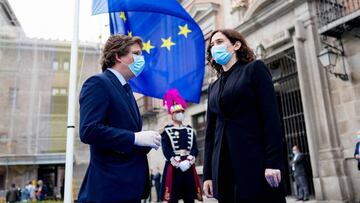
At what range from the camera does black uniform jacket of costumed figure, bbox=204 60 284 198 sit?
2.46m

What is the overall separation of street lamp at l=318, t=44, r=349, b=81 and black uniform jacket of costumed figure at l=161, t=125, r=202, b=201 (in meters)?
4.70

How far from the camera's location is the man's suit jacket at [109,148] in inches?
84.8

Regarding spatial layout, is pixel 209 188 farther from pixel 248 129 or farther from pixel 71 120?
pixel 71 120

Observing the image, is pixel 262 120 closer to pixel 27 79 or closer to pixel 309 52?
pixel 309 52

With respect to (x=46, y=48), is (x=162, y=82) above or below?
below

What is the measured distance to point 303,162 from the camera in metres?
9.88

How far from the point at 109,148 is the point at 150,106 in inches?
715

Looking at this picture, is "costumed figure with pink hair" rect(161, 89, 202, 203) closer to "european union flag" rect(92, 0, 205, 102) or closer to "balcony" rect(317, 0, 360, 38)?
"european union flag" rect(92, 0, 205, 102)

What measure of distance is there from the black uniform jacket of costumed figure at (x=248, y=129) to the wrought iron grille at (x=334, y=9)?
7418mm

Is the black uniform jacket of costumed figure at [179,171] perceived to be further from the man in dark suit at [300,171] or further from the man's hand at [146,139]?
the man in dark suit at [300,171]

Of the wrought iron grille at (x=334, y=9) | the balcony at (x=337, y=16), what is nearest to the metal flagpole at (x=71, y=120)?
the balcony at (x=337, y=16)

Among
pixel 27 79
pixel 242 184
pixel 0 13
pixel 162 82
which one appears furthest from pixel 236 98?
pixel 27 79

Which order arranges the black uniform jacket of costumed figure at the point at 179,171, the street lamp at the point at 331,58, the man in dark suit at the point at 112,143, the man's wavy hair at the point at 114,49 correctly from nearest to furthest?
the man in dark suit at the point at 112,143, the man's wavy hair at the point at 114,49, the black uniform jacket of costumed figure at the point at 179,171, the street lamp at the point at 331,58

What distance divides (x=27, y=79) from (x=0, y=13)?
4442 millimetres
